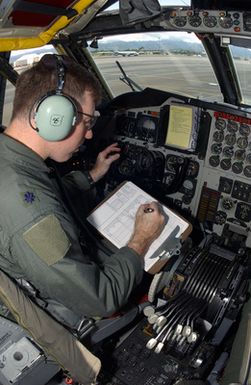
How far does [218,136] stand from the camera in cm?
298

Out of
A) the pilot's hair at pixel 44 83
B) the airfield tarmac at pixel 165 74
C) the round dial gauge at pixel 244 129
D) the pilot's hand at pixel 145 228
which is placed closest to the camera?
the pilot's hair at pixel 44 83


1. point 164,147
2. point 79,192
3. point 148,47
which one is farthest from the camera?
point 148,47

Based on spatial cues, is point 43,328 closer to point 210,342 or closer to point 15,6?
point 210,342

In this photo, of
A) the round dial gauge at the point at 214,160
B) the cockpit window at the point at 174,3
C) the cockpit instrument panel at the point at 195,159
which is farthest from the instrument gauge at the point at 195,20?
the round dial gauge at the point at 214,160

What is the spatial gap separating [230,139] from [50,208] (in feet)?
6.55

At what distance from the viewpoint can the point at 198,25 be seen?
7.25ft

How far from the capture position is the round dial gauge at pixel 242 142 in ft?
9.37

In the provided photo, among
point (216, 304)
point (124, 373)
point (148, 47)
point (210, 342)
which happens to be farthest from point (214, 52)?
point (124, 373)

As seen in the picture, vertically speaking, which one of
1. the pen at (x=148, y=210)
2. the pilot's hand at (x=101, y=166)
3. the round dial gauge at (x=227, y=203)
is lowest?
the round dial gauge at (x=227, y=203)

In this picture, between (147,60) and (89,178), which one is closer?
(89,178)

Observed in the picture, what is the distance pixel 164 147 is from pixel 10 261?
2115 millimetres

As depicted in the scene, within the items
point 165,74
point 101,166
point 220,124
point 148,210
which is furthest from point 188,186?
point 165,74

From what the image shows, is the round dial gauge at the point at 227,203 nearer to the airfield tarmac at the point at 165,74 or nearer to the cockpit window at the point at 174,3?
the airfield tarmac at the point at 165,74

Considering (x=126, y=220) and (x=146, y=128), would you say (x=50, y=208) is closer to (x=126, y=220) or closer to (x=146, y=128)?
(x=126, y=220)
